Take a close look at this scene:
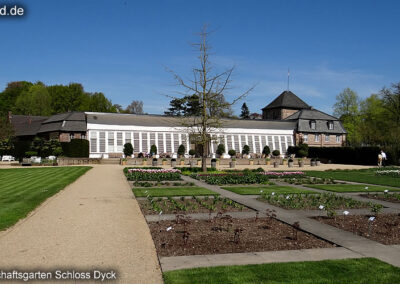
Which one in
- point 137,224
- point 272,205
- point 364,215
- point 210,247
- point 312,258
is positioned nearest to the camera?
point 312,258

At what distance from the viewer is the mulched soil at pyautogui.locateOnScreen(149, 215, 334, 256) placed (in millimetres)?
6594

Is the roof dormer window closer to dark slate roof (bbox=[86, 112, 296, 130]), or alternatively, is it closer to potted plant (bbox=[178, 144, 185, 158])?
dark slate roof (bbox=[86, 112, 296, 130])

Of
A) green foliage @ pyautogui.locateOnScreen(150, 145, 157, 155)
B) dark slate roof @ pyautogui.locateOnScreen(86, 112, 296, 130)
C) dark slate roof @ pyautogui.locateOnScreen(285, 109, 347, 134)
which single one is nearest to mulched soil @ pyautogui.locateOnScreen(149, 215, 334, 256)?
dark slate roof @ pyautogui.locateOnScreen(86, 112, 296, 130)

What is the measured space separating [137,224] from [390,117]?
5130 cm

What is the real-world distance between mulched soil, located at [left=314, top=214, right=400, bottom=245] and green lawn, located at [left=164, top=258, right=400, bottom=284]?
1962mm

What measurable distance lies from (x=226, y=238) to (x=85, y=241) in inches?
115

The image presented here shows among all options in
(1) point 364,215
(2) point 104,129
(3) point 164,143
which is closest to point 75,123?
(2) point 104,129

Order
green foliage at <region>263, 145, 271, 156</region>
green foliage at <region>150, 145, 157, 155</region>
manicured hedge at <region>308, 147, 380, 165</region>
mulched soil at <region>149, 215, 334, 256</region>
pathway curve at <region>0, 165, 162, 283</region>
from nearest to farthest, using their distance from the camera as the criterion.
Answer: pathway curve at <region>0, 165, 162, 283</region> < mulched soil at <region>149, 215, 334, 256</region> < manicured hedge at <region>308, 147, 380, 165</region> < green foliage at <region>150, 145, 157, 155</region> < green foliage at <region>263, 145, 271, 156</region>

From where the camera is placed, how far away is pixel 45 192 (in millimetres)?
13852

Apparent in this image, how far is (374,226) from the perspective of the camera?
8.59m

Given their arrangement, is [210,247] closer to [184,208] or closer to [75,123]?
[184,208]

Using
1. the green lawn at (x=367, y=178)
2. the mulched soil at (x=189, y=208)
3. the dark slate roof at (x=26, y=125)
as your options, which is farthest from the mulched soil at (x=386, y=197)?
the dark slate roof at (x=26, y=125)

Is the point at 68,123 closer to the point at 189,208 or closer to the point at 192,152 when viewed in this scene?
the point at 192,152

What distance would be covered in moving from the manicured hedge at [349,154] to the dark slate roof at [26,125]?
41183 millimetres
